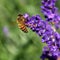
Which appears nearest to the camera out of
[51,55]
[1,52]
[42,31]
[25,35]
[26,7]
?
[42,31]

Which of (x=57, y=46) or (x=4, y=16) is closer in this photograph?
(x=57, y=46)

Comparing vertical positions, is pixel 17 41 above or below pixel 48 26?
above

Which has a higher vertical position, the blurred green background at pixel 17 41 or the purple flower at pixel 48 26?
the blurred green background at pixel 17 41

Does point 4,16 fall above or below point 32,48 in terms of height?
above

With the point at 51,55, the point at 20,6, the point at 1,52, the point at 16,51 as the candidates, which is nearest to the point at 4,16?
the point at 20,6

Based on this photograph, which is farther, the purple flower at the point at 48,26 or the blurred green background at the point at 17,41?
the blurred green background at the point at 17,41

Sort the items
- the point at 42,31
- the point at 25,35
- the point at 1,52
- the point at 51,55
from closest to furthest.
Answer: the point at 42,31 → the point at 51,55 → the point at 1,52 → the point at 25,35

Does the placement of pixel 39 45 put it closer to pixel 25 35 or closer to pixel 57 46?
pixel 25 35

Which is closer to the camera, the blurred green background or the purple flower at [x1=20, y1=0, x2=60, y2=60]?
the purple flower at [x1=20, y1=0, x2=60, y2=60]

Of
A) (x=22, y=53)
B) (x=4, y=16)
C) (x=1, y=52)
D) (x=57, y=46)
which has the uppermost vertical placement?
(x=4, y=16)

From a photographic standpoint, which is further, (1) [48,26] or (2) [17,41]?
(2) [17,41]

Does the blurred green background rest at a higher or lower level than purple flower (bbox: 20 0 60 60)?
higher
